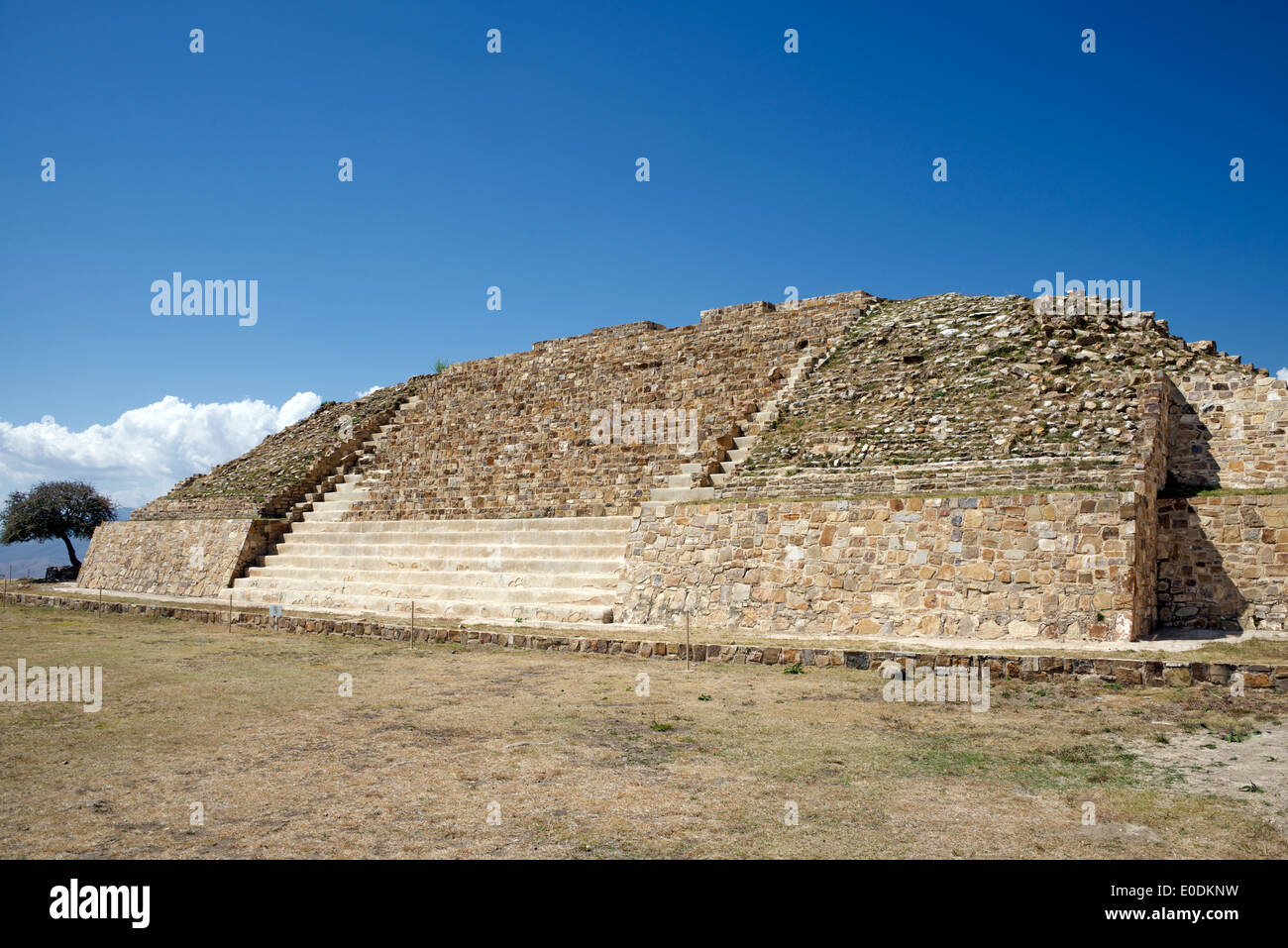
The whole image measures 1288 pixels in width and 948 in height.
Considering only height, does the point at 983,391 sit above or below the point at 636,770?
above

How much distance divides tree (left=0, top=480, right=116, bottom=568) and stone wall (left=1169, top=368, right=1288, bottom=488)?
36.9 metres

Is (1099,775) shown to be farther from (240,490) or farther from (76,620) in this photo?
(240,490)

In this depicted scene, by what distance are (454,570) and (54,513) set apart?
2611 centimetres

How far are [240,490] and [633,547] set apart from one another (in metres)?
15.3

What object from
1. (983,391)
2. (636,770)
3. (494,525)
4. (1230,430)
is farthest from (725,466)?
(636,770)

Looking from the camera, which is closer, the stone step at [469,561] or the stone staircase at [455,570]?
the stone staircase at [455,570]

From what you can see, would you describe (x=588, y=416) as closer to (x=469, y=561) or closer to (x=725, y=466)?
(x=469, y=561)

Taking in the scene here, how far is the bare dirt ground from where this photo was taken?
4562 millimetres

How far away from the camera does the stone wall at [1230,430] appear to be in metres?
13.2

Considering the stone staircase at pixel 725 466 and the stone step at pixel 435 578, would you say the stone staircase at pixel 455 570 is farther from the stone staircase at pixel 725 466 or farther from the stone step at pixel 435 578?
the stone staircase at pixel 725 466

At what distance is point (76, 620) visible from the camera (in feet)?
59.1

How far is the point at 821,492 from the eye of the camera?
13.7 meters

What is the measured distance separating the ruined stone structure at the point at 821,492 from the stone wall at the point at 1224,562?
0.10 feet

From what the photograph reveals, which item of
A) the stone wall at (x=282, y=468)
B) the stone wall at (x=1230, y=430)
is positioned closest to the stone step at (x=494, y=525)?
the stone wall at (x=282, y=468)
